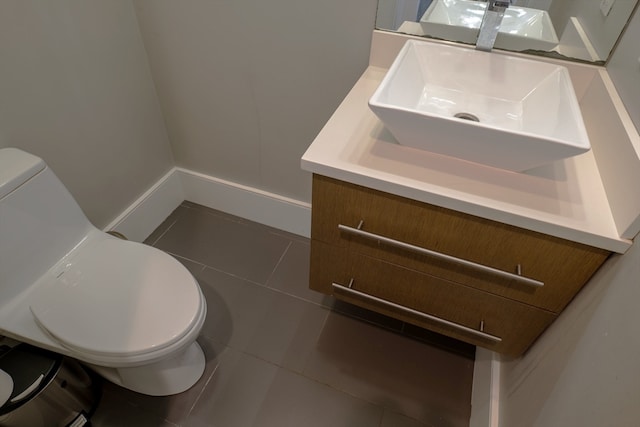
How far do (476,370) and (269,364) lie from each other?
77 cm

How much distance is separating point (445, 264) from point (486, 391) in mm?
574

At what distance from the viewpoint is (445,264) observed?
967mm

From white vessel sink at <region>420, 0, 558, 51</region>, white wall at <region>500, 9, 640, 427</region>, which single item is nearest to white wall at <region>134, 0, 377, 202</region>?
white vessel sink at <region>420, 0, 558, 51</region>

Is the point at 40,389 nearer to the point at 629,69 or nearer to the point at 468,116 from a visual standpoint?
the point at 468,116

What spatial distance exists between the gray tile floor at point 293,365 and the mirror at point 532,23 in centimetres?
107

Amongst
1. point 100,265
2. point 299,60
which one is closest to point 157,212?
point 100,265

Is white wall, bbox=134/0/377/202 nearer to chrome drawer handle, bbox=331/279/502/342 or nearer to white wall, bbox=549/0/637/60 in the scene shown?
white wall, bbox=549/0/637/60

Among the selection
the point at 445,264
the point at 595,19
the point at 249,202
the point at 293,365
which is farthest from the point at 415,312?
the point at 249,202

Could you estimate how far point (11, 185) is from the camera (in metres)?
1.02

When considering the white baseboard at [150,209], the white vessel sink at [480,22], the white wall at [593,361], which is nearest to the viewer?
the white wall at [593,361]

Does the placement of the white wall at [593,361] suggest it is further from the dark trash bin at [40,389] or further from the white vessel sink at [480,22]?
the dark trash bin at [40,389]

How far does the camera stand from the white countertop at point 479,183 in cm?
79

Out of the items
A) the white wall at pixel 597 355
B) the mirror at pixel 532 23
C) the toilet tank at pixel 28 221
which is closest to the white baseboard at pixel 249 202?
the toilet tank at pixel 28 221

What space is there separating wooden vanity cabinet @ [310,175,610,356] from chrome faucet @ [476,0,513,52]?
0.58 meters
